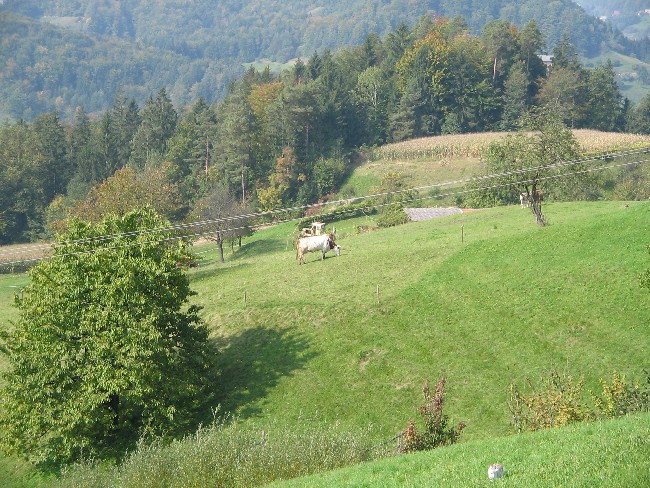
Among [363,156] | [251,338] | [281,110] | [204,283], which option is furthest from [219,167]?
[251,338]

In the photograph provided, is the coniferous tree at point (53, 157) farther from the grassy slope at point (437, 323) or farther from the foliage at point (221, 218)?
the grassy slope at point (437, 323)

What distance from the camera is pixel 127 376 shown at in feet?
117

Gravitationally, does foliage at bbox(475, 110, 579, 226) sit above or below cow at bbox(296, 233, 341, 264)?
above

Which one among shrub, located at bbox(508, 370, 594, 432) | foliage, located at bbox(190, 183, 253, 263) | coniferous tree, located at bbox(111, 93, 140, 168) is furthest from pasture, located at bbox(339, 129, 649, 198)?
shrub, located at bbox(508, 370, 594, 432)

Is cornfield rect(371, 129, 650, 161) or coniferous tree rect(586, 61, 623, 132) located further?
coniferous tree rect(586, 61, 623, 132)

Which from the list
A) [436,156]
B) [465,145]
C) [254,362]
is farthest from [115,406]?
[465,145]

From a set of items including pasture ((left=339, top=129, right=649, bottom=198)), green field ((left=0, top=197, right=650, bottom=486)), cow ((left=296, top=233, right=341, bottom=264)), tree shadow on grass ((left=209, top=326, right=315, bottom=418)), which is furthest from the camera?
pasture ((left=339, top=129, right=649, bottom=198))

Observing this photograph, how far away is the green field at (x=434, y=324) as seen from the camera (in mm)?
34406

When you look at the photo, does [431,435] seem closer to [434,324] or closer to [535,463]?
[535,463]

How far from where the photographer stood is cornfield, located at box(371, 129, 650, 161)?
100500mm

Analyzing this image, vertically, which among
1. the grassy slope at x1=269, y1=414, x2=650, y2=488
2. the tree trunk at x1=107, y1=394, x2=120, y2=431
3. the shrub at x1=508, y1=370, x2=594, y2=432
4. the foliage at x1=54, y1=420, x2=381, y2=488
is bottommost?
the tree trunk at x1=107, y1=394, x2=120, y2=431

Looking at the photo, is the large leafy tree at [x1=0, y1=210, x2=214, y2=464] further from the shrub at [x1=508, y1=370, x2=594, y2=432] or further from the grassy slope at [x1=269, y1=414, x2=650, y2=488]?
the shrub at [x1=508, y1=370, x2=594, y2=432]

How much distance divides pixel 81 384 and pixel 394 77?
113203 millimetres

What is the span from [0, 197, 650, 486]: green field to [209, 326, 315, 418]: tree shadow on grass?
0.08 metres
